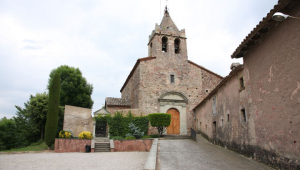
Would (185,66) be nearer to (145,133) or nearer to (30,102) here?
(145,133)

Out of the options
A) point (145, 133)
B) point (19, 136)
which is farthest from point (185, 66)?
point (19, 136)

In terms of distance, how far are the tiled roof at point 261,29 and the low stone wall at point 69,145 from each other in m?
12.1

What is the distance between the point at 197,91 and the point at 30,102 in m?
17.8

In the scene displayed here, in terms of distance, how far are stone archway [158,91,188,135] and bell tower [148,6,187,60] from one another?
4.54 metres

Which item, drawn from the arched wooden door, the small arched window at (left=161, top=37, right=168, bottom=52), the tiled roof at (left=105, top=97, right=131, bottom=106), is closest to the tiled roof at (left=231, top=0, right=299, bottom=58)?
the arched wooden door

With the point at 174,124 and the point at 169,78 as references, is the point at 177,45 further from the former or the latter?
the point at 174,124

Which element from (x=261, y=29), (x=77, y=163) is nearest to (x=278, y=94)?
(x=261, y=29)

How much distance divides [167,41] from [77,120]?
517 inches

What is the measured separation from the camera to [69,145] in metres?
14.6

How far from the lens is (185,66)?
74.2ft

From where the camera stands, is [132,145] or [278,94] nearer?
[278,94]

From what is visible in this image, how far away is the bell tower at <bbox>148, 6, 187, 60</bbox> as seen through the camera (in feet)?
73.3

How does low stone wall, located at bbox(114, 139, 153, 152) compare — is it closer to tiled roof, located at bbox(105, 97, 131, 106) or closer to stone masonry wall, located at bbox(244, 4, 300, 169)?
tiled roof, located at bbox(105, 97, 131, 106)

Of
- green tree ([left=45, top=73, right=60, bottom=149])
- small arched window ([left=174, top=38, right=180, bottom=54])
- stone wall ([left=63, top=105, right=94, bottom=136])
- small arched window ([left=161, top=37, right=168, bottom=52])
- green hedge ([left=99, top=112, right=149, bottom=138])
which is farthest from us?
small arched window ([left=174, top=38, right=180, bottom=54])
